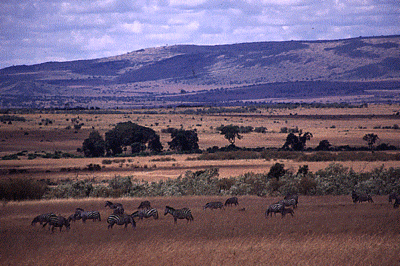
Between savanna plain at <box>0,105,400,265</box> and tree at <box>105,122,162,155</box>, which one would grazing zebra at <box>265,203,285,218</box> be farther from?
tree at <box>105,122,162,155</box>

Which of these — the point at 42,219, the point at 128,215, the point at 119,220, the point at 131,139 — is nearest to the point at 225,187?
the point at 128,215

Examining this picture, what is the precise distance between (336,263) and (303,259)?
3.28 feet

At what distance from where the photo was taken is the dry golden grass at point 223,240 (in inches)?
637

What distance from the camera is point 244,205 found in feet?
85.8

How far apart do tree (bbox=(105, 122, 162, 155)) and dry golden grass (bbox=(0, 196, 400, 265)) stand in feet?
156

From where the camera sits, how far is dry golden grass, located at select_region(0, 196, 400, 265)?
637 inches

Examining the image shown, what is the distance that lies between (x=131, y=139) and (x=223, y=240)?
5684 cm

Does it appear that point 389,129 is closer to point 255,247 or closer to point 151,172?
point 151,172

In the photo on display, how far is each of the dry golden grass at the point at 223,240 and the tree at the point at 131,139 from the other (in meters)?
47.4

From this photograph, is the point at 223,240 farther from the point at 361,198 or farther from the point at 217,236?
the point at 361,198

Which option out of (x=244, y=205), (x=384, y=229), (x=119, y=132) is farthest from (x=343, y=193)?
(x=119, y=132)

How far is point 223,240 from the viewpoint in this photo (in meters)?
18.5

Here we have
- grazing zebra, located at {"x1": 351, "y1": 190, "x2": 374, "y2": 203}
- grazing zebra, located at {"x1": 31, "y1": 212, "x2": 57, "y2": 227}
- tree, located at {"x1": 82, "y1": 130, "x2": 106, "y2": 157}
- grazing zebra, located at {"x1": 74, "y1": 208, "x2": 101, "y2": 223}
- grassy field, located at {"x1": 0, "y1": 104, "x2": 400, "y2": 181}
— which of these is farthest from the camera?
A: tree, located at {"x1": 82, "y1": 130, "x2": 106, "y2": 157}

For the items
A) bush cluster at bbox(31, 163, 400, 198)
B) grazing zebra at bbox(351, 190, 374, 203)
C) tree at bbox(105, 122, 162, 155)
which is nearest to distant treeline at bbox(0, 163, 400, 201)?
bush cluster at bbox(31, 163, 400, 198)
